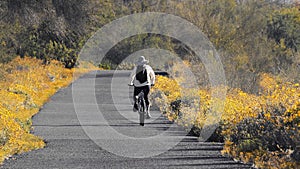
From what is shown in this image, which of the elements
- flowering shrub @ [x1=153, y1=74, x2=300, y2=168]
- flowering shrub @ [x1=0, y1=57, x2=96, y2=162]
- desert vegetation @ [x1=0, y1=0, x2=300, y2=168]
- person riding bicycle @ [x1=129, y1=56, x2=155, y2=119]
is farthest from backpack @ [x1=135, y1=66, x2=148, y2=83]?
flowering shrub @ [x1=0, y1=57, x2=96, y2=162]

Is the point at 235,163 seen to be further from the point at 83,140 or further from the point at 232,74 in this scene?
the point at 232,74

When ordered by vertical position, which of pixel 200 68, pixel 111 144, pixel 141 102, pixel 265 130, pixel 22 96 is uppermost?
pixel 200 68

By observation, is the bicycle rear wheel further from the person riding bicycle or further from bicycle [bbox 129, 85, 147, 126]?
the person riding bicycle

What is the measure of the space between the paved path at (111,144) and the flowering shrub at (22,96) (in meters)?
0.32

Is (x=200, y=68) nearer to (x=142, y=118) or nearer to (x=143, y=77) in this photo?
(x=142, y=118)

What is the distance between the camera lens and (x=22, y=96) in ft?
66.5

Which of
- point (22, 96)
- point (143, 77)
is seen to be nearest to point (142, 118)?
point (143, 77)

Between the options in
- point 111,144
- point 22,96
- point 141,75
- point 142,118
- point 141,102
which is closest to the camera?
point 111,144

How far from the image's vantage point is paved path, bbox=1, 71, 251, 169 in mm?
9776

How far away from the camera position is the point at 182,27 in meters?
41.9

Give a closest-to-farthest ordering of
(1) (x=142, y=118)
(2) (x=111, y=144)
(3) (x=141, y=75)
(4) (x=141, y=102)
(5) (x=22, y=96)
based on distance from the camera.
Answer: (2) (x=111, y=144), (3) (x=141, y=75), (4) (x=141, y=102), (1) (x=142, y=118), (5) (x=22, y=96)

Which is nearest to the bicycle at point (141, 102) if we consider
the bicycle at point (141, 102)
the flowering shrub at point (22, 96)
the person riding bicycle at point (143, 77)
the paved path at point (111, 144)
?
the bicycle at point (141, 102)

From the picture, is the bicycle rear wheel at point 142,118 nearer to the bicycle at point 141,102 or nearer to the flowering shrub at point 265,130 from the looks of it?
the bicycle at point 141,102

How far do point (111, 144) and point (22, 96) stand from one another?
8.77 metres
